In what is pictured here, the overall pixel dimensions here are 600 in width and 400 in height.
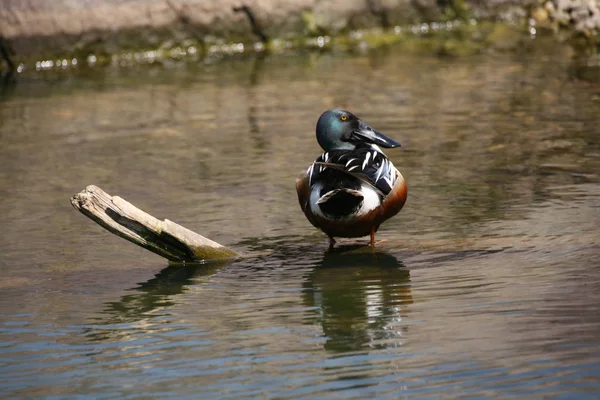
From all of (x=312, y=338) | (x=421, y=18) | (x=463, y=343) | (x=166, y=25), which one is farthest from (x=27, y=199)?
(x=421, y=18)

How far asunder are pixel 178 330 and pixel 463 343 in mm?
1330

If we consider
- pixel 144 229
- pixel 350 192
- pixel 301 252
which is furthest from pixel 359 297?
pixel 144 229

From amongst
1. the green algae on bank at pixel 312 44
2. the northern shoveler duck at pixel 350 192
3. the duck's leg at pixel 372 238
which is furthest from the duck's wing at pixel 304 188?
the green algae on bank at pixel 312 44

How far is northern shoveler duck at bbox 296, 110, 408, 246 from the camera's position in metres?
5.91

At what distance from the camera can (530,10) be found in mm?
15594

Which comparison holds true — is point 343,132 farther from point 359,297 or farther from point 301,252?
point 359,297

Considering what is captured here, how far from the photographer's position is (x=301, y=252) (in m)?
6.33

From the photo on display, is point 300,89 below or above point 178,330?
above

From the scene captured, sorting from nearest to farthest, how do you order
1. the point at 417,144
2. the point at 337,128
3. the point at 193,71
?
the point at 337,128 < the point at 417,144 < the point at 193,71

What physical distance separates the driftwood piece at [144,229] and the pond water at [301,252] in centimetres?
15

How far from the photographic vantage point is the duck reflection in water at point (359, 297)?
4.50 m

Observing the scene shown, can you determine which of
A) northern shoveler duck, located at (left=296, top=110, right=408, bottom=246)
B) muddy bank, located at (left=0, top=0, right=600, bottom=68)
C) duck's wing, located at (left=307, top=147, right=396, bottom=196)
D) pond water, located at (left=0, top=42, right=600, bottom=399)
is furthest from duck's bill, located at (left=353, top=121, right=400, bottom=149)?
muddy bank, located at (left=0, top=0, right=600, bottom=68)

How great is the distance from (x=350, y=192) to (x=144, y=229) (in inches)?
45.8

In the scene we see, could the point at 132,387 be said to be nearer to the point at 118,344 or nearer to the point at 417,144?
the point at 118,344
